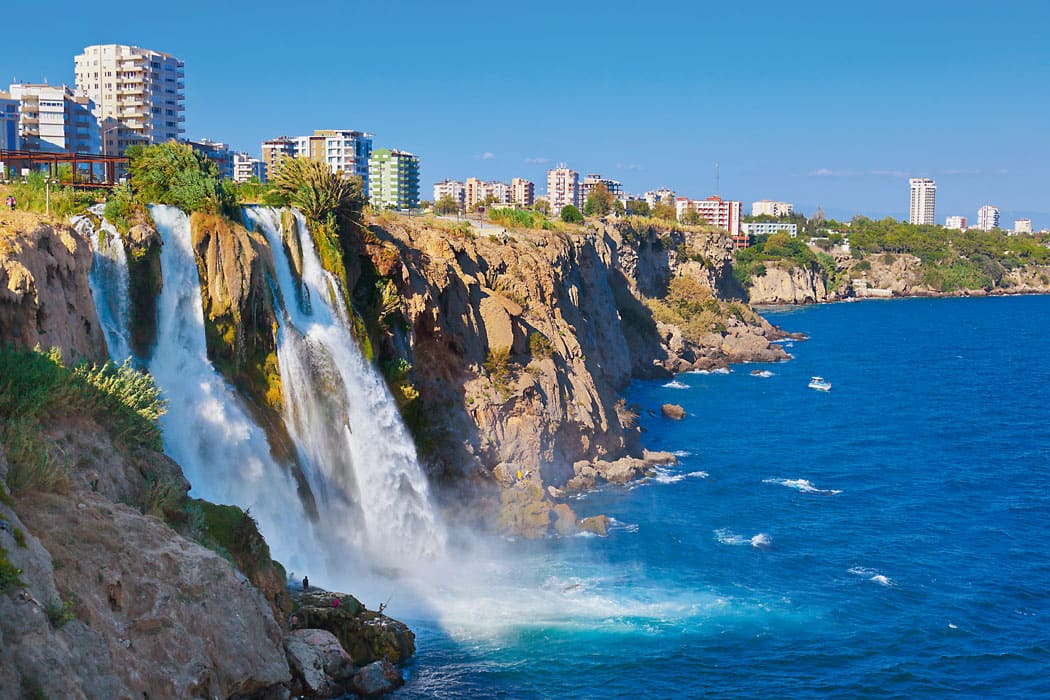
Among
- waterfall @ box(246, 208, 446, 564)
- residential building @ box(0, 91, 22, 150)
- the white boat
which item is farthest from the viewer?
residential building @ box(0, 91, 22, 150)

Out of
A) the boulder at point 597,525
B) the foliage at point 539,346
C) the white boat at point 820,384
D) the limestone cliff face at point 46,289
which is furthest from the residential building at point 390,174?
the limestone cliff face at point 46,289

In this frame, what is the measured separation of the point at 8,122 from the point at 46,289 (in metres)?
67.5

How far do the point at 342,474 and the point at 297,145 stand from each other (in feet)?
454

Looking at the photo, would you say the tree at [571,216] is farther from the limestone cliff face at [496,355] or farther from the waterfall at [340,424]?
the waterfall at [340,424]

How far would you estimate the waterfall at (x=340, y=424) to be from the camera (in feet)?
105

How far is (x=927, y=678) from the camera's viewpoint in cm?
2650

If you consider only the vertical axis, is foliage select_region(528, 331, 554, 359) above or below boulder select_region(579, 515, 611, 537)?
above

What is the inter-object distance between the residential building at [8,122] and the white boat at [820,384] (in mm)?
57917

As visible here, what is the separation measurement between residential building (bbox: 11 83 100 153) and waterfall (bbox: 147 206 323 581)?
6232 centimetres

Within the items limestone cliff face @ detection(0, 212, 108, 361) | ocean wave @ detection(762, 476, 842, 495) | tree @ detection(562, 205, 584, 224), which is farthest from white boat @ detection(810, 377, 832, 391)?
limestone cliff face @ detection(0, 212, 108, 361)

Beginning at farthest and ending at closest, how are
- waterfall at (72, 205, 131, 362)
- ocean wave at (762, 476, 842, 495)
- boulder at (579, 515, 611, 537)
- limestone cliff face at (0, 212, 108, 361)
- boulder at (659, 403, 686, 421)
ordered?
1. boulder at (659, 403, 686, 421)
2. ocean wave at (762, 476, 842, 495)
3. boulder at (579, 515, 611, 537)
4. waterfall at (72, 205, 131, 362)
5. limestone cliff face at (0, 212, 108, 361)

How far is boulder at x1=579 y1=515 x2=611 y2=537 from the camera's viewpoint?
3788 cm

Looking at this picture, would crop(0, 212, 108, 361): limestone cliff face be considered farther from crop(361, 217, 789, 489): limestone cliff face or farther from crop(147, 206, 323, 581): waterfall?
crop(361, 217, 789, 489): limestone cliff face

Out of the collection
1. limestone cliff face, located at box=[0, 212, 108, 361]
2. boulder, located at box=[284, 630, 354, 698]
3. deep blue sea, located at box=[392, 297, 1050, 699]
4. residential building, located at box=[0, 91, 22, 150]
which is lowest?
deep blue sea, located at box=[392, 297, 1050, 699]
